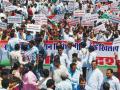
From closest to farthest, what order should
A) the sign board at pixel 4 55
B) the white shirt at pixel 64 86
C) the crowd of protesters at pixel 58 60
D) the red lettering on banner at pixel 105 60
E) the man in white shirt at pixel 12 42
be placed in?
the white shirt at pixel 64 86 → the crowd of protesters at pixel 58 60 → the man in white shirt at pixel 12 42 → the sign board at pixel 4 55 → the red lettering on banner at pixel 105 60

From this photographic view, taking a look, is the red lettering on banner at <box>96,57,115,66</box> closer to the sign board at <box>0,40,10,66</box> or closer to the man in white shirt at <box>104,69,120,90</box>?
the sign board at <box>0,40,10,66</box>

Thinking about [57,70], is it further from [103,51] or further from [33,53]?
[103,51]

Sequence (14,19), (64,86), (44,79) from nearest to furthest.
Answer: (64,86)
(44,79)
(14,19)

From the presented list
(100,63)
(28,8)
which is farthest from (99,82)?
(28,8)

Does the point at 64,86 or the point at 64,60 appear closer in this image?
the point at 64,86

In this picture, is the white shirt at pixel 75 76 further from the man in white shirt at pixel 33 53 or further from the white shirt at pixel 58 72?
the man in white shirt at pixel 33 53

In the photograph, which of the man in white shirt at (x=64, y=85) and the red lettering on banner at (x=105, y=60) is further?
the red lettering on banner at (x=105, y=60)

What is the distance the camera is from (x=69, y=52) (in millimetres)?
16547

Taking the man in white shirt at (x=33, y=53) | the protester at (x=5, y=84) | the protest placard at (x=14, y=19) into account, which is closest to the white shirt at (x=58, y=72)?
the man in white shirt at (x=33, y=53)

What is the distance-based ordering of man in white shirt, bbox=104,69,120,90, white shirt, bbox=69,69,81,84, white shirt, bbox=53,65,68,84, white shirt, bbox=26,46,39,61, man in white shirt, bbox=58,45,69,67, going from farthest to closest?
white shirt, bbox=26,46,39,61 < man in white shirt, bbox=58,45,69,67 < white shirt, bbox=69,69,81,84 < white shirt, bbox=53,65,68,84 < man in white shirt, bbox=104,69,120,90

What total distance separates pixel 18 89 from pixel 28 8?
57.2 ft

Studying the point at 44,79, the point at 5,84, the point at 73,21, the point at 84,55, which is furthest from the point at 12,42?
the point at 73,21

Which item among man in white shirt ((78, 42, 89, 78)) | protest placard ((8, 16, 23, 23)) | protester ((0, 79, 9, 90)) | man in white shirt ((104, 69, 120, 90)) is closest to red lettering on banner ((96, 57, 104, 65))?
man in white shirt ((78, 42, 89, 78))

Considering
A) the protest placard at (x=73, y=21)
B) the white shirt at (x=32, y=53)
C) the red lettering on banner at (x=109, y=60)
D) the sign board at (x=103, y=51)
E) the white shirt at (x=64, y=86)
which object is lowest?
the red lettering on banner at (x=109, y=60)
